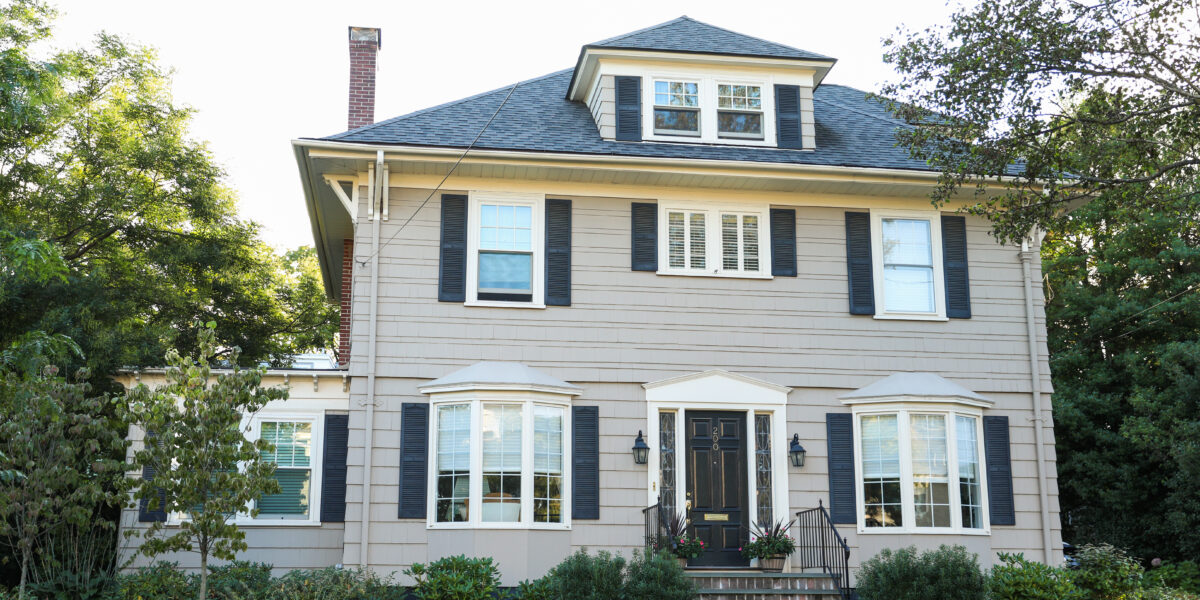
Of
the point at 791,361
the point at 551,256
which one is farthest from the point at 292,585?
the point at 791,361

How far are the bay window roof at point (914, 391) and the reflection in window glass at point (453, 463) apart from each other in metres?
4.77

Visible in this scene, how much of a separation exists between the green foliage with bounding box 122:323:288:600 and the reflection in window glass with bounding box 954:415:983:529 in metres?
8.17

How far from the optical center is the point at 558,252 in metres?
13.0

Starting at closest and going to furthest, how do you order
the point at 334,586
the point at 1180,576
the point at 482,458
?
the point at 334,586, the point at 482,458, the point at 1180,576

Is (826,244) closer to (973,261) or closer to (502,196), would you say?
(973,261)

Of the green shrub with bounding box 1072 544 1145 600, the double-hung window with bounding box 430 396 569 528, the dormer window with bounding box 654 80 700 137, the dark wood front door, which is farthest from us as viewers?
A: the dormer window with bounding box 654 80 700 137

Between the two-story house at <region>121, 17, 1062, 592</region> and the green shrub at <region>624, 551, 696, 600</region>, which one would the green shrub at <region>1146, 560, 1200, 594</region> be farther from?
the green shrub at <region>624, 551, 696, 600</region>

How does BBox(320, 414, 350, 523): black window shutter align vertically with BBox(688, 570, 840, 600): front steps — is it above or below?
above

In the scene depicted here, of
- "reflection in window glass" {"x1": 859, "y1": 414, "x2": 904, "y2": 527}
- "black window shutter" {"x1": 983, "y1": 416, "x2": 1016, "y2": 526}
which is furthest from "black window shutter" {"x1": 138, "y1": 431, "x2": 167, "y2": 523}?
"black window shutter" {"x1": 983, "y1": 416, "x2": 1016, "y2": 526}

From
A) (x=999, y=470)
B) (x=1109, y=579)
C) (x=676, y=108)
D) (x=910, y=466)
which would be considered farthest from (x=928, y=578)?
(x=676, y=108)

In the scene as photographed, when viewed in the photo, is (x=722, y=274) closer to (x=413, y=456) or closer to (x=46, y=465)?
(x=413, y=456)

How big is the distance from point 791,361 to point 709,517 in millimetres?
2233

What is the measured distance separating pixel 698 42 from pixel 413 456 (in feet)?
22.5

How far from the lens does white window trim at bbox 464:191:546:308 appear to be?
1273cm
